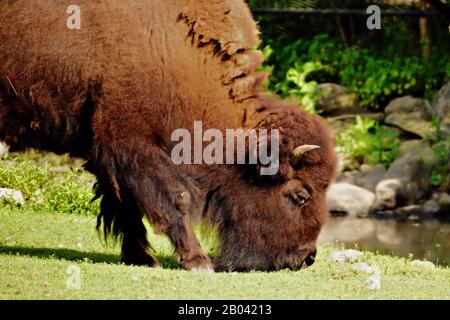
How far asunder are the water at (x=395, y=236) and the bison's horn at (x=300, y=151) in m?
3.25

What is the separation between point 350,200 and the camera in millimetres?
15266

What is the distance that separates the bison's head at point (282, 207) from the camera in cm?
772

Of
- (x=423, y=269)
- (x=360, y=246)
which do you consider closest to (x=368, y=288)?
(x=423, y=269)

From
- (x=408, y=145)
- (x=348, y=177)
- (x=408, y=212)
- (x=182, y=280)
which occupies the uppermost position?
(x=182, y=280)

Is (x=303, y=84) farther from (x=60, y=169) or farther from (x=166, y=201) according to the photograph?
(x=166, y=201)

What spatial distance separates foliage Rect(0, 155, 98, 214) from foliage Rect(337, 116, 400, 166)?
623 centimetres

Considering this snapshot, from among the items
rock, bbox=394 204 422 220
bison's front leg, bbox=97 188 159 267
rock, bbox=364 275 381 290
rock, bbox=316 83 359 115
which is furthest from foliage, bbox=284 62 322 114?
rock, bbox=364 275 381 290

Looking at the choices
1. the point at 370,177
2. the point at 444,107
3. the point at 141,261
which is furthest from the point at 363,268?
the point at 444,107

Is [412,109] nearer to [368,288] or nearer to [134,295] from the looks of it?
[368,288]

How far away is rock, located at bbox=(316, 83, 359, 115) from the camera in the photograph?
17.8 m

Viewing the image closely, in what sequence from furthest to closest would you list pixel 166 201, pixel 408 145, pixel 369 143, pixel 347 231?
pixel 408 145, pixel 369 143, pixel 347 231, pixel 166 201

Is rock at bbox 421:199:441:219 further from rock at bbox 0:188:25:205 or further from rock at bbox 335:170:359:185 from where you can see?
rock at bbox 0:188:25:205

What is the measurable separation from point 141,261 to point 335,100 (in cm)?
1040

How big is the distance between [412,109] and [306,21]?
10.2 ft
